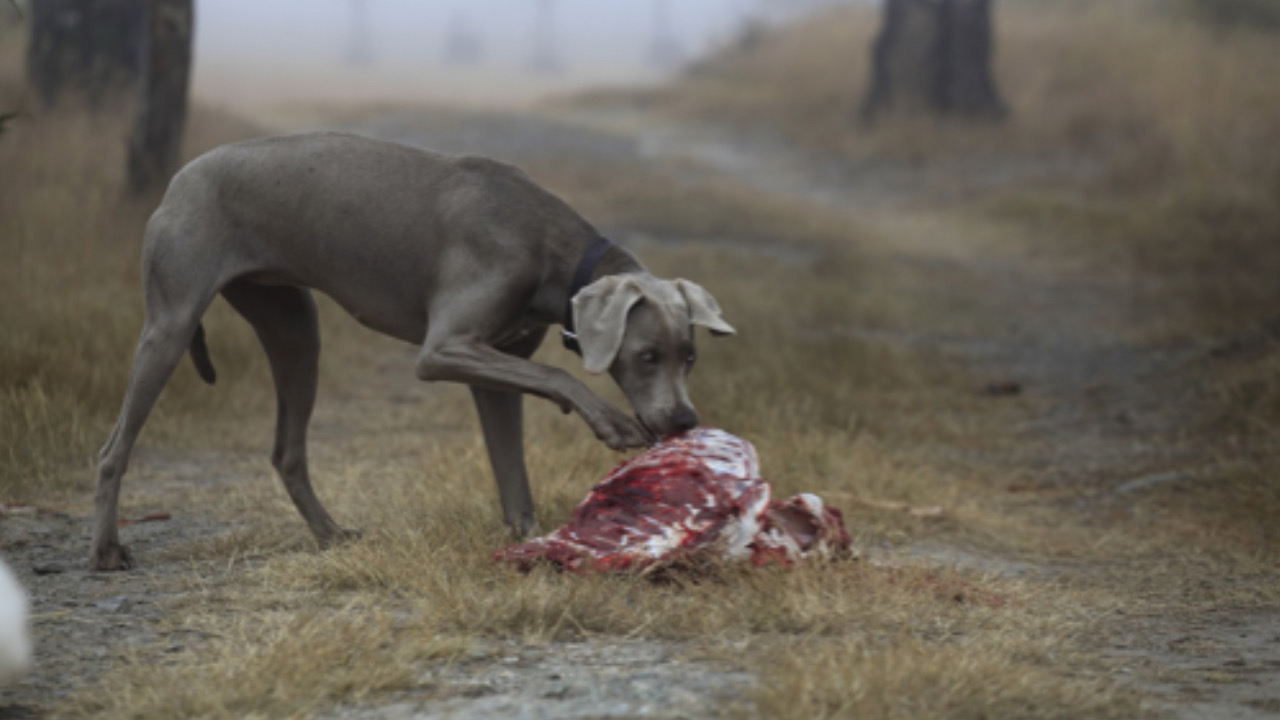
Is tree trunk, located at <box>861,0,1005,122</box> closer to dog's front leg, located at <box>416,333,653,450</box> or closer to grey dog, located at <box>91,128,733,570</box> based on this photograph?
grey dog, located at <box>91,128,733,570</box>

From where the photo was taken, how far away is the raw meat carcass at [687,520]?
419 centimetres

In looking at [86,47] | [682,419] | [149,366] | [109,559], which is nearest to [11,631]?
[109,559]

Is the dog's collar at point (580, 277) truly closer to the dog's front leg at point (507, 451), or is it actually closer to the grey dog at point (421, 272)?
the grey dog at point (421, 272)

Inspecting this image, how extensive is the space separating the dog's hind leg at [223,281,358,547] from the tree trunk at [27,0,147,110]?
6708 millimetres

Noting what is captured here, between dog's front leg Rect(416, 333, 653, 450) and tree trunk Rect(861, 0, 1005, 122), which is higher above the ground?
dog's front leg Rect(416, 333, 653, 450)

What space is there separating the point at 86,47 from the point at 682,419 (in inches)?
347

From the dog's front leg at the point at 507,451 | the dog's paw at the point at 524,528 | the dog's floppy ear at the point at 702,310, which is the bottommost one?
the dog's paw at the point at 524,528

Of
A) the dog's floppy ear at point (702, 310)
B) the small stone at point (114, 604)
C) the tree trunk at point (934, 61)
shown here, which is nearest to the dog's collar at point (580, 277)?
the dog's floppy ear at point (702, 310)

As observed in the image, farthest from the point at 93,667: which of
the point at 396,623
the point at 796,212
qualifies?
the point at 796,212

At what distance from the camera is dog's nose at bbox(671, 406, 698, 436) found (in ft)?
14.3

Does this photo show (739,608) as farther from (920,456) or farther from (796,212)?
(796,212)

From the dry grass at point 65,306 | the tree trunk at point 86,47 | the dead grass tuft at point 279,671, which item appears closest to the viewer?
the dead grass tuft at point 279,671

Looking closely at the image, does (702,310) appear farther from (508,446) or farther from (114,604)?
(114,604)

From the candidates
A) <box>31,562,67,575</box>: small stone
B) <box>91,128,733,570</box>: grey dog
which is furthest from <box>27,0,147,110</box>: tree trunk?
<box>31,562,67,575</box>: small stone
